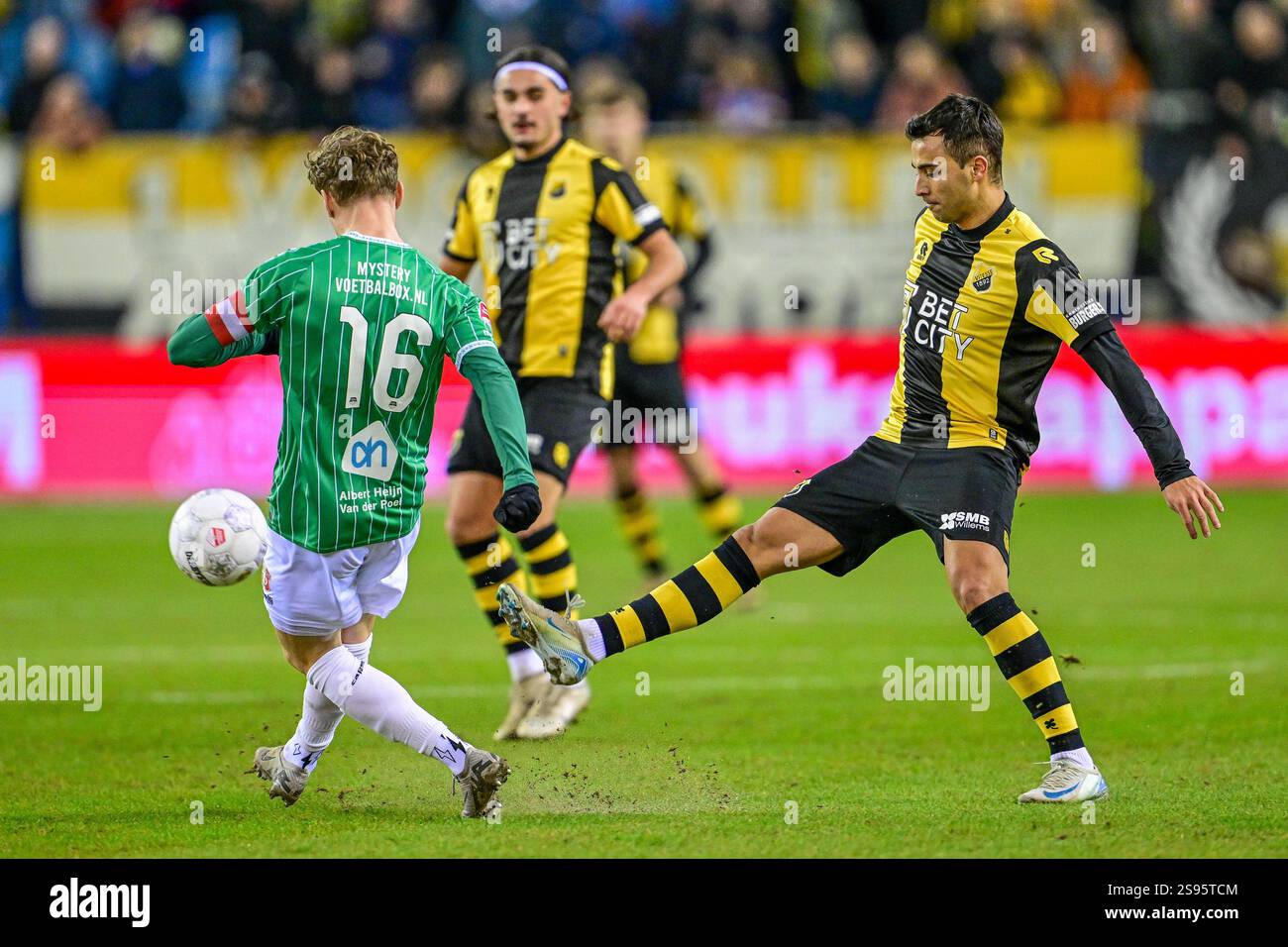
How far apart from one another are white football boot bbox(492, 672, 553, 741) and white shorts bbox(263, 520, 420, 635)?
194 cm

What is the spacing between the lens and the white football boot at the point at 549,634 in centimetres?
615

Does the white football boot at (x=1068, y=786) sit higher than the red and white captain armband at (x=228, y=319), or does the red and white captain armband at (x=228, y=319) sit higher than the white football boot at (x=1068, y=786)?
the red and white captain armband at (x=228, y=319)

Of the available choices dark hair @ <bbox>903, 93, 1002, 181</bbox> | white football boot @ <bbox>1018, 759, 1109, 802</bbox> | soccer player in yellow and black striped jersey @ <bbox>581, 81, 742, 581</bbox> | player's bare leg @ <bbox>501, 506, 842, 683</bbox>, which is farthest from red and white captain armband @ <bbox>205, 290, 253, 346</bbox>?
soccer player in yellow and black striped jersey @ <bbox>581, 81, 742, 581</bbox>

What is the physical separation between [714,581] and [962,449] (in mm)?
999

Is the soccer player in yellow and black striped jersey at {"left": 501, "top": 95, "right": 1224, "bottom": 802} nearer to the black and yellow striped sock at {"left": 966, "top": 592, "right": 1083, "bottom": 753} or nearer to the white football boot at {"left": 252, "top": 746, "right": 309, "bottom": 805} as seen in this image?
the black and yellow striped sock at {"left": 966, "top": 592, "right": 1083, "bottom": 753}

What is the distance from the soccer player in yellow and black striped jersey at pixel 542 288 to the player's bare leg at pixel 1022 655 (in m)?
2.14

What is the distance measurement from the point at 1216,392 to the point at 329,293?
11795 millimetres

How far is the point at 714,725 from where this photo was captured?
810 centimetres

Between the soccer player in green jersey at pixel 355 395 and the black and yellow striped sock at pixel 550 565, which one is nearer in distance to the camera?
the soccer player in green jersey at pixel 355 395

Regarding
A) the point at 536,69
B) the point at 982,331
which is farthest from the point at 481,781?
the point at 536,69

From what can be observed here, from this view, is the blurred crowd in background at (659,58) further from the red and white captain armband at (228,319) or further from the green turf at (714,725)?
the red and white captain armband at (228,319)

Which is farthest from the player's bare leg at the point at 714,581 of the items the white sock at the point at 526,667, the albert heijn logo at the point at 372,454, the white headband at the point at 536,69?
the white headband at the point at 536,69
